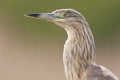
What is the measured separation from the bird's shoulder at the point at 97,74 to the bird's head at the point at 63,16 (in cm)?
53

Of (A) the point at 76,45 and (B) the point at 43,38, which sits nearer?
(A) the point at 76,45

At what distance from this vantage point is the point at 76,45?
9.10 metres

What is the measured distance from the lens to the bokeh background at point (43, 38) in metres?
16.8

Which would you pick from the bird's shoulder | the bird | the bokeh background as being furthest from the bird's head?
the bokeh background

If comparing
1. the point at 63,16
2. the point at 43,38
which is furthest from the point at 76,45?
the point at 43,38

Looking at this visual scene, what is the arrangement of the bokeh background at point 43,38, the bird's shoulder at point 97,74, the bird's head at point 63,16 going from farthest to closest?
the bokeh background at point 43,38 < the bird's head at point 63,16 < the bird's shoulder at point 97,74

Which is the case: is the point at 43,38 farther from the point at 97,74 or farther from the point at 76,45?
the point at 97,74

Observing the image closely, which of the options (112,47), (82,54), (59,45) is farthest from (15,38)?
(82,54)

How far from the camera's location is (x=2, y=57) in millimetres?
17547

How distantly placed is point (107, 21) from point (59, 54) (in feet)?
5.38

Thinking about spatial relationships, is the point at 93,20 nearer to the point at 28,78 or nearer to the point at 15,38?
the point at 15,38

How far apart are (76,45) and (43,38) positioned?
33.5ft

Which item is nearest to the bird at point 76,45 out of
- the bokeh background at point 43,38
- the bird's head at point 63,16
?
the bird's head at point 63,16

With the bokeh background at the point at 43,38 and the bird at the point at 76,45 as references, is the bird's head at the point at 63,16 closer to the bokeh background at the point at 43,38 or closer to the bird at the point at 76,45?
the bird at the point at 76,45
